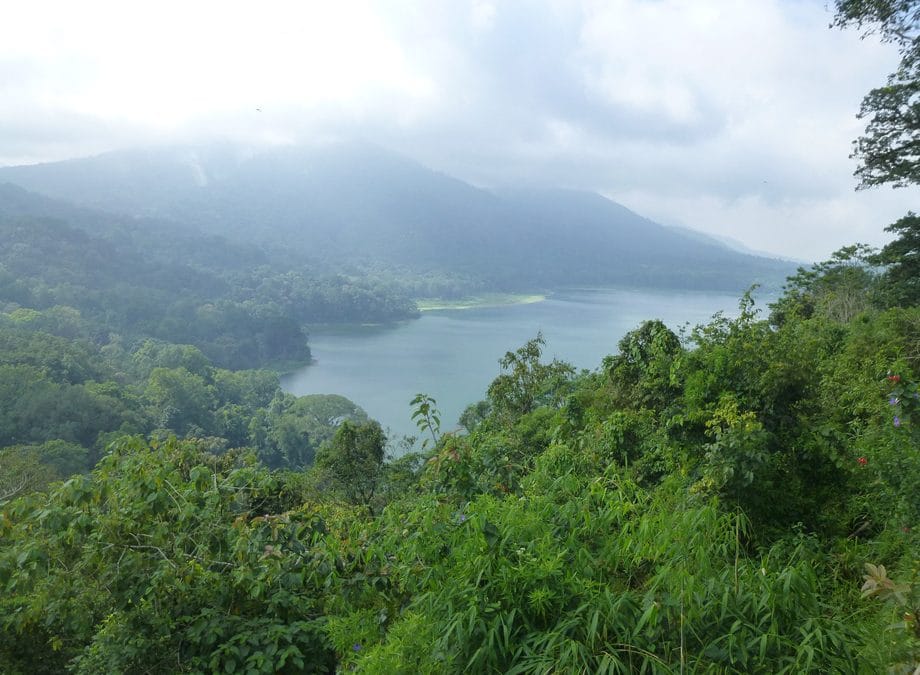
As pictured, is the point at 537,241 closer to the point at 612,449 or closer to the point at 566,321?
the point at 566,321

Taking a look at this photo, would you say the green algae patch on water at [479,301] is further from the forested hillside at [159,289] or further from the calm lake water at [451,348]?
the forested hillside at [159,289]

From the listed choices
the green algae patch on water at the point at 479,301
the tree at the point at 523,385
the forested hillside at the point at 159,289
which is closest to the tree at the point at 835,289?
the tree at the point at 523,385

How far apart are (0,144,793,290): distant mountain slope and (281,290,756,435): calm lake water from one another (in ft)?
84.1

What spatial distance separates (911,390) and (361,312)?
5973 centimetres

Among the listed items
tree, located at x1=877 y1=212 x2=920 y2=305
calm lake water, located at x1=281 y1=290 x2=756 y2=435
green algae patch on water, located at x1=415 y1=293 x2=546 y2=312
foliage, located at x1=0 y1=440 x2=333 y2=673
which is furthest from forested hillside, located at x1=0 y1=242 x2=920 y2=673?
green algae patch on water, located at x1=415 y1=293 x2=546 y2=312

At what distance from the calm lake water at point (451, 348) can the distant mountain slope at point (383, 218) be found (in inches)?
1010

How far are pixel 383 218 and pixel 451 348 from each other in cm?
9679

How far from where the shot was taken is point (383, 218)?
136125 millimetres

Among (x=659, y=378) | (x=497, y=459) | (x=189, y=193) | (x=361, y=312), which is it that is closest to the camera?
(x=497, y=459)

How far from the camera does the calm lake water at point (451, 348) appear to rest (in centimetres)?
3316

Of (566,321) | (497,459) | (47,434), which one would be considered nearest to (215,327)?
(47,434)

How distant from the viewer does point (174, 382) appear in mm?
30000

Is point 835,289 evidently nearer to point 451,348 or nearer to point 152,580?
point 152,580

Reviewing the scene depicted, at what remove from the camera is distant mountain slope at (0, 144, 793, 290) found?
330 ft
